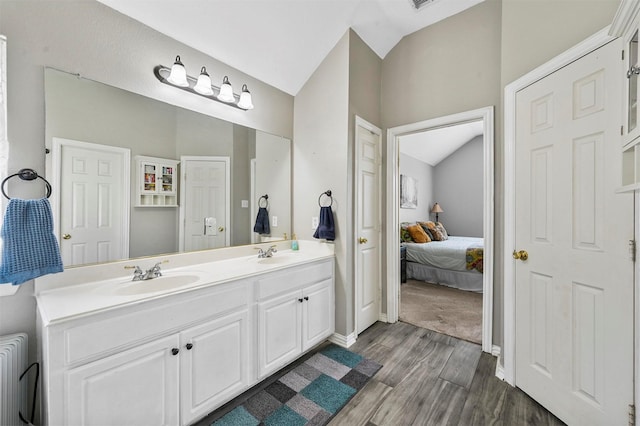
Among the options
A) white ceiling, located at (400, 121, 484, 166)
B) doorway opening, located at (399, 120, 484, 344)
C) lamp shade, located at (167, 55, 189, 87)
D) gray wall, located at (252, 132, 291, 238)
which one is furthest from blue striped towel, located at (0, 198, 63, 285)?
white ceiling, located at (400, 121, 484, 166)

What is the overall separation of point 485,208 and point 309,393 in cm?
201

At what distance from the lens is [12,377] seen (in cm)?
116

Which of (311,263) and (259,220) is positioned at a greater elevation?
(259,220)

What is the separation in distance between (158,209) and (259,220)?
844 millimetres

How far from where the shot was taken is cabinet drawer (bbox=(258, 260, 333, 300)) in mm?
1803

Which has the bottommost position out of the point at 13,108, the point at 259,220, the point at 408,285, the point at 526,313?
the point at 408,285

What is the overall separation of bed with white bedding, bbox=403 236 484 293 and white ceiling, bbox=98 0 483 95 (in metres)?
3.01

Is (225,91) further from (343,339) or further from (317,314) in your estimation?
(343,339)

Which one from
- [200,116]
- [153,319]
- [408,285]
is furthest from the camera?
[408,285]

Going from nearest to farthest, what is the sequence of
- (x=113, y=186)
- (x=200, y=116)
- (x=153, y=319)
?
(x=153, y=319)
(x=113, y=186)
(x=200, y=116)

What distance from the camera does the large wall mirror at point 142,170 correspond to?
1451mm

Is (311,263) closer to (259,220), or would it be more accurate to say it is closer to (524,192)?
(259,220)

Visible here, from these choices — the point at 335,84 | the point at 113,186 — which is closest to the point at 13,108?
the point at 113,186

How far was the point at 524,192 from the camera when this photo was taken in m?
1.75
